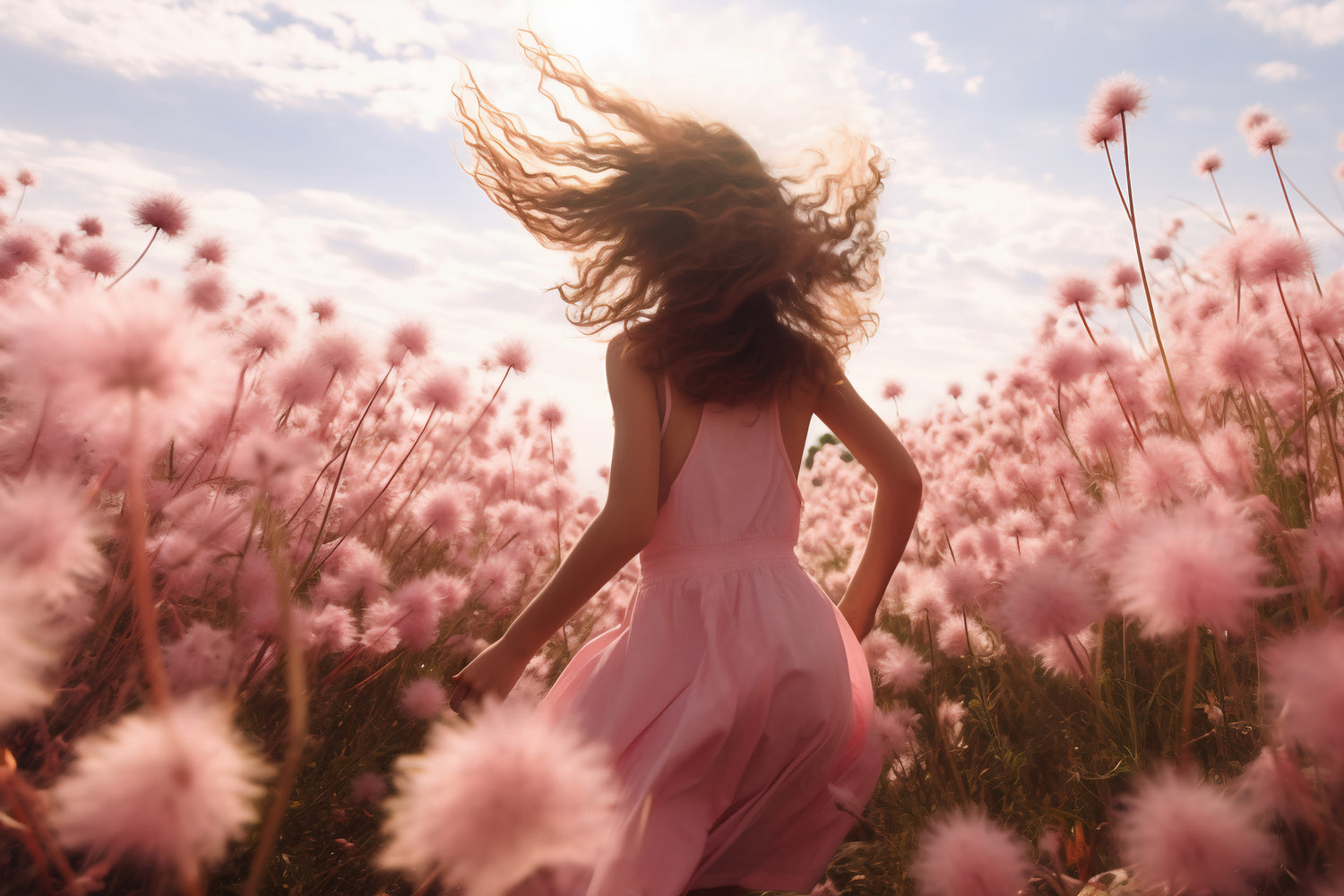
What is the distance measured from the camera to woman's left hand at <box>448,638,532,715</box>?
1887 mm

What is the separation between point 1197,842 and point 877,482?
160cm

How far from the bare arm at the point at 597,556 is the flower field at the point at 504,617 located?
0.39 m

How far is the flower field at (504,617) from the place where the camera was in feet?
2.39

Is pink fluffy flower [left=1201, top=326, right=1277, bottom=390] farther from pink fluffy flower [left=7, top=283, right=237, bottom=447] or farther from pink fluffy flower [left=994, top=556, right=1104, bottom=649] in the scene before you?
pink fluffy flower [left=7, top=283, right=237, bottom=447]

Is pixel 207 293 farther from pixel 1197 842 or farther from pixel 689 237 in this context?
pixel 1197 842

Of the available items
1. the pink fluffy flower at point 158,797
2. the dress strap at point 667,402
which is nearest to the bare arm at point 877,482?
the dress strap at point 667,402

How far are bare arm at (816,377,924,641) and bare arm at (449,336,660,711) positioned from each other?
696mm

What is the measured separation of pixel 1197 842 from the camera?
3.02 ft

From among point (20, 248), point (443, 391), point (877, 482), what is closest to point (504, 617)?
point (443, 391)

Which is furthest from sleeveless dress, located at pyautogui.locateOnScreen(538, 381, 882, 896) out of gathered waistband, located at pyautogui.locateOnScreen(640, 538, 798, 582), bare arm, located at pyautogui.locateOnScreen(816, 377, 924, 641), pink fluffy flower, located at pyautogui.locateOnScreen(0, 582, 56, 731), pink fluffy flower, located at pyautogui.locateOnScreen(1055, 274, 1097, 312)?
pink fluffy flower, located at pyautogui.locateOnScreen(1055, 274, 1097, 312)

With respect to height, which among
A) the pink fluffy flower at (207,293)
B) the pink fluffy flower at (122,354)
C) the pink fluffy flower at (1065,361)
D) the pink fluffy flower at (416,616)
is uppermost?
the pink fluffy flower at (1065,361)

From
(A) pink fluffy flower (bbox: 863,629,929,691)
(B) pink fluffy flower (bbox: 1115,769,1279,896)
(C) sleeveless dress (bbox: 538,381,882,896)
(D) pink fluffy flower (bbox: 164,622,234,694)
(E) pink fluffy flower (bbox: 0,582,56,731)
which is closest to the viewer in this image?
(E) pink fluffy flower (bbox: 0,582,56,731)

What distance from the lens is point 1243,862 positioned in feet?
2.92

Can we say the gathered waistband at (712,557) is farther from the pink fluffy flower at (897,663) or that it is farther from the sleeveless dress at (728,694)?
the pink fluffy flower at (897,663)
